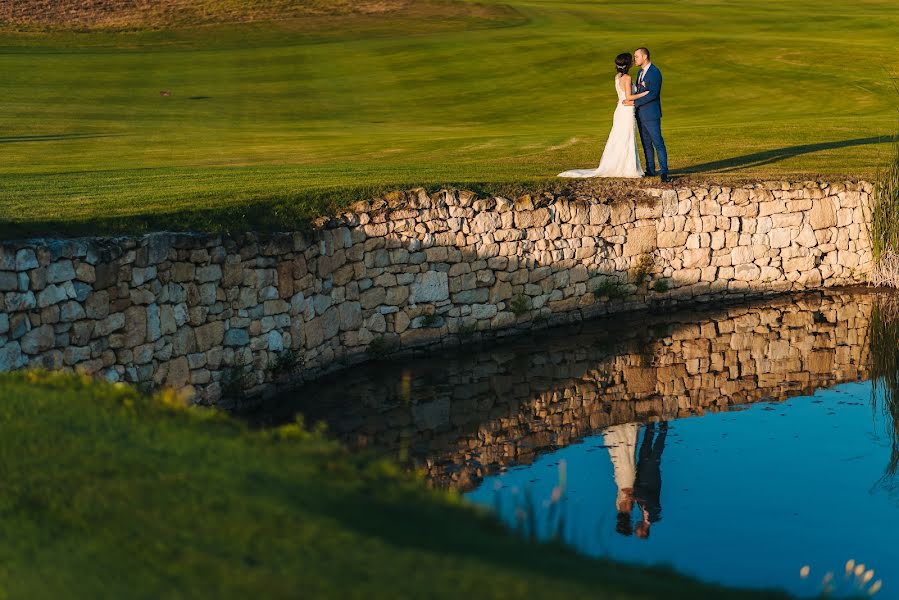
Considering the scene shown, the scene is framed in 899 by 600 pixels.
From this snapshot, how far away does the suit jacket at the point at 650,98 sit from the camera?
15.6 m

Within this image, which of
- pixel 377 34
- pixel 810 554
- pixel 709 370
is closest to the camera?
pixel 810 554

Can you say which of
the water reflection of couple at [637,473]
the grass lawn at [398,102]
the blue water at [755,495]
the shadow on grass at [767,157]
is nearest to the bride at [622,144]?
the grass lawn at [398,102]

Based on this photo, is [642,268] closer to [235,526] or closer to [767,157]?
[767,157]

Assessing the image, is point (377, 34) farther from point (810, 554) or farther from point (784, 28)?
point (810, 554)

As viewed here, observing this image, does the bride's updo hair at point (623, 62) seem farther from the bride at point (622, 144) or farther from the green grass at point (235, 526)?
the green grass at point (235, 526)

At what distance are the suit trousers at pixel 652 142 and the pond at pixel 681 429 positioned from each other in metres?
2.25

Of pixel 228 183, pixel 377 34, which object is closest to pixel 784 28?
pixel 377 34

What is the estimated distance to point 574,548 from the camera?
545cm

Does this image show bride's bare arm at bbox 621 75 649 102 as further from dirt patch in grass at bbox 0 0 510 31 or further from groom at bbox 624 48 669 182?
dirt patch in grass at bbox 0 0 510 31

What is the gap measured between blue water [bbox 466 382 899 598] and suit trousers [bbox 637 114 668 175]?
15.8ft

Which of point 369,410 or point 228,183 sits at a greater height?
point 228,183

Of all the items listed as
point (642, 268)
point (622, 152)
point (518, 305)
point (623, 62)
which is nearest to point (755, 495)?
point (518, 305)

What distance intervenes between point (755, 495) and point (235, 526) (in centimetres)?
569

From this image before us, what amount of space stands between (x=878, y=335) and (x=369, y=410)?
685 centimetres
